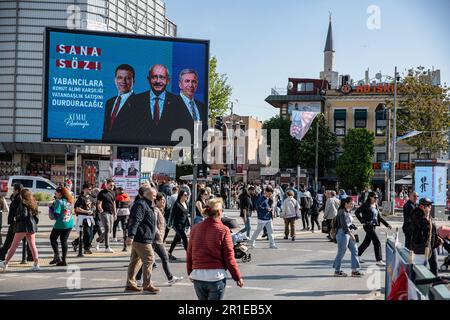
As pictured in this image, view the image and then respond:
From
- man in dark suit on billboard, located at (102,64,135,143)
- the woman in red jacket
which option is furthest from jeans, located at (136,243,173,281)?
man in dark suit on billboard, located at (102,64,135,143)

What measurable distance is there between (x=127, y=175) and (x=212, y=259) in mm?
14534

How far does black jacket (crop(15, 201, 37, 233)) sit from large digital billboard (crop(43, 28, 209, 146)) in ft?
30.8

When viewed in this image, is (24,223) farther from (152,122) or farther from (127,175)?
(152,122)

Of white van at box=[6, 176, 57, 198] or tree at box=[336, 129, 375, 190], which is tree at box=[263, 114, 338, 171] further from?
white van at box=[6, 176, 57, 198]

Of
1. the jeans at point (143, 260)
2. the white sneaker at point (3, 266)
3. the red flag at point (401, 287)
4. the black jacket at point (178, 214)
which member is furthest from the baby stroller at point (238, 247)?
the red flag at point (401, 287)

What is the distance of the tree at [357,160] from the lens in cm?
5869

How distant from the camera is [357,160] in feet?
192

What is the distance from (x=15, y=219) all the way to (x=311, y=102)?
60.6 m

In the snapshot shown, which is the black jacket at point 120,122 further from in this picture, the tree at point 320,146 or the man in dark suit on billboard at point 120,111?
the tree at point 320,146

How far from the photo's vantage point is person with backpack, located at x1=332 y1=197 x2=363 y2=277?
12.8 meters

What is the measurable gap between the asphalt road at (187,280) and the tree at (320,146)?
47789 mm

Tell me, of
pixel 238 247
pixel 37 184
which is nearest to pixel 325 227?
pixel 238 247

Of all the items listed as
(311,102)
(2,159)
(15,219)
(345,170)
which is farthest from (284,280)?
(311,102)

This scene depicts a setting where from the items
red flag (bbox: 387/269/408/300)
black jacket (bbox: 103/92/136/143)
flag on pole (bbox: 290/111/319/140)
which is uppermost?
flag on pole (bbox: 290/111/319/140)
